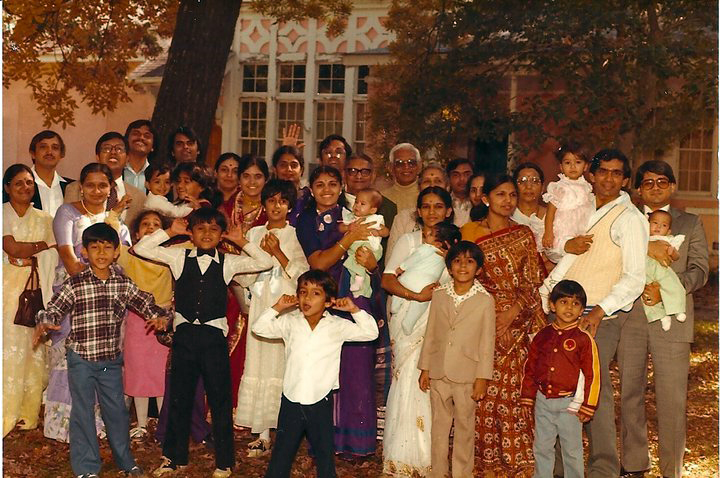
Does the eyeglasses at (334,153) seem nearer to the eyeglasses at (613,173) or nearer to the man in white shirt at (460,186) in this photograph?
the man in white shirt at (460,186)

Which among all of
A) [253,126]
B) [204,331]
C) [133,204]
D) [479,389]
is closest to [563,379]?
[479,389]

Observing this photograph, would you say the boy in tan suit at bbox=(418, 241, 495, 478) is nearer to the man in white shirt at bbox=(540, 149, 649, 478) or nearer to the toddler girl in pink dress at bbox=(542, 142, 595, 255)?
the man in white shirt at bbox=(540, 149, 649, 478)

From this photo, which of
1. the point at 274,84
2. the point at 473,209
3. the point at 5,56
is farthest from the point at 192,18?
the point at 274,84

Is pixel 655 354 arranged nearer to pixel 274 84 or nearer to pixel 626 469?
pixel 626 469

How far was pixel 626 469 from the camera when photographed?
21.0ft

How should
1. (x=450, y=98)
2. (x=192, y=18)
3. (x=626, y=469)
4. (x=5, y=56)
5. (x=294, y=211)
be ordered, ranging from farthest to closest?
1. (x=450, y=98)
2. (x=5, y=56)
3. (x=192, y=18)
4. (x=294, y=211)
5. (x=626, y=469)

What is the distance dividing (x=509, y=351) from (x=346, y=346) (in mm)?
973

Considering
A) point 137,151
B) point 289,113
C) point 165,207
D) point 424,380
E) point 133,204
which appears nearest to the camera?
point 424,380

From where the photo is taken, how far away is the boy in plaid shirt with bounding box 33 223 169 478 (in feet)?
20.1

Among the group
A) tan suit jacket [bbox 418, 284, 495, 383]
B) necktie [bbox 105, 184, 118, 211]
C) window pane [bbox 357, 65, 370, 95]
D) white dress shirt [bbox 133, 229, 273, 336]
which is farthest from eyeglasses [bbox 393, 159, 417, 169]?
window pane [bbox 357, 65, 370, 95]

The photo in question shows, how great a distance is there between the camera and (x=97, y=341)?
6121mm

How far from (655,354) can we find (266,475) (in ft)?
7.57

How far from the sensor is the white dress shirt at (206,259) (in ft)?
20.9

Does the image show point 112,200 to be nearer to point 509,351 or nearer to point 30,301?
point 30,301
